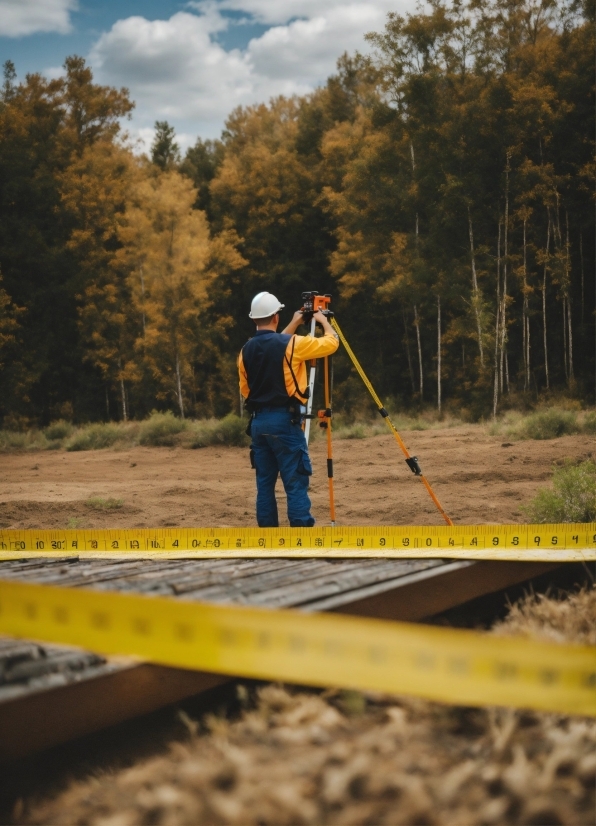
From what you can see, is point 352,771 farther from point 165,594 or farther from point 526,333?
point 526,333

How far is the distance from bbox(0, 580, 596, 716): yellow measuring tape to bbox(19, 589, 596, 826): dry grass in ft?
0.56

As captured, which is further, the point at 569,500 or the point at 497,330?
the point at 497,330

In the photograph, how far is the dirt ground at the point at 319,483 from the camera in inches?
382

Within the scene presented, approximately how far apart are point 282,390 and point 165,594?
8.98 ft

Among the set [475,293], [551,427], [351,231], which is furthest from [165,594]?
[351,231]

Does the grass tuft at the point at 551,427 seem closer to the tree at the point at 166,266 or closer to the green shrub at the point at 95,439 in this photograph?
the green shrub at the point at 95,439

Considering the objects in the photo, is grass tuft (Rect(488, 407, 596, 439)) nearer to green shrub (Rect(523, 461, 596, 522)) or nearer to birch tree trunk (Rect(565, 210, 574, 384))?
green shrub (Rect(523, 461, 596, 522))

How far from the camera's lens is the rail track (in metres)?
2.34

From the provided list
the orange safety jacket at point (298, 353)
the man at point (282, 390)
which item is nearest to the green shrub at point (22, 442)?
the man at point (282, 390)

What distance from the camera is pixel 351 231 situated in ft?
103

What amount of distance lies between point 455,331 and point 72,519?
20173 mm

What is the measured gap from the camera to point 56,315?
34031 millimetres

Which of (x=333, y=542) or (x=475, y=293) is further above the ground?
(x=475, y=293)

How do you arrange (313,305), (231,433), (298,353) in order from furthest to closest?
(231,433) → (313,305) → (298,353)
